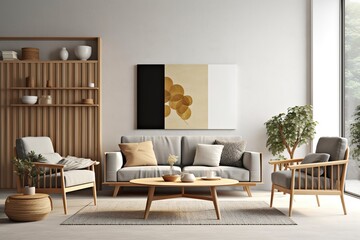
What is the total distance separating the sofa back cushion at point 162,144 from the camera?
8.69 m

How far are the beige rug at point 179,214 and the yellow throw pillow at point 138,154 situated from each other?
96cm

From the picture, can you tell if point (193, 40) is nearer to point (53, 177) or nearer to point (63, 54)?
point (63, 54)

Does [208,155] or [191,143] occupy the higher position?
[191,143]

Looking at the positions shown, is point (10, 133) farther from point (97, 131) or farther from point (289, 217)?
point (289, 217)

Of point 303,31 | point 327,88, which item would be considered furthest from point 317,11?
point 327,88

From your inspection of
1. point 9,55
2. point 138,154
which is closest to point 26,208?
point 138,154

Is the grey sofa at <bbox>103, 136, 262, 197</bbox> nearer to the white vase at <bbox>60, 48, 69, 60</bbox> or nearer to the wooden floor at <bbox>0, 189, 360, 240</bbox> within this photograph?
the wooden floor at <bbox>0, 189, 360, 240</bbox>

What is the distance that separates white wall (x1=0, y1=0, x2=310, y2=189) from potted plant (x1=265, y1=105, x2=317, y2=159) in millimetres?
447

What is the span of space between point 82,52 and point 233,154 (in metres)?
2.83

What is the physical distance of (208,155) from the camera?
838cm

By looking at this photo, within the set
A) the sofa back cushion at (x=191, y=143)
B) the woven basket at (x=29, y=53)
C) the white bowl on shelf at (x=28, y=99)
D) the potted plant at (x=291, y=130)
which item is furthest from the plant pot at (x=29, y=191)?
the potted plant at (x=291, y=130)

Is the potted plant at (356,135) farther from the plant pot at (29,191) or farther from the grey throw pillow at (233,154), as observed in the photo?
the plant pot at (29,191)

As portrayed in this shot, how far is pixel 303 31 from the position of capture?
9.10 m

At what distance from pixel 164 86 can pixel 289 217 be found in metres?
3.55
